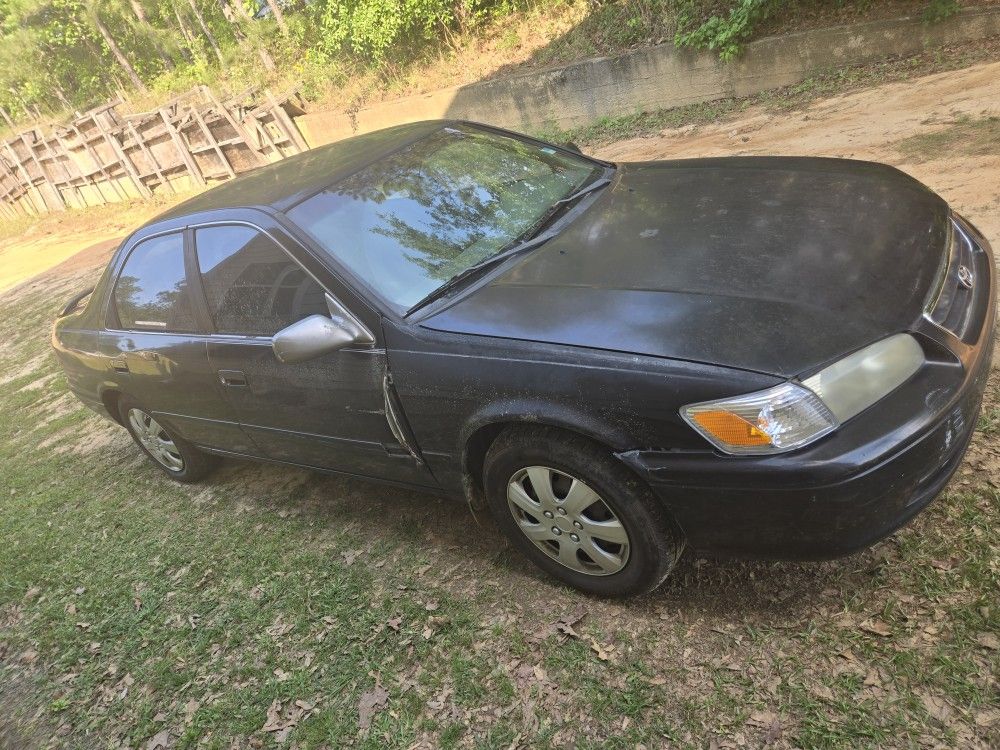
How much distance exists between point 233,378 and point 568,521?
184cm

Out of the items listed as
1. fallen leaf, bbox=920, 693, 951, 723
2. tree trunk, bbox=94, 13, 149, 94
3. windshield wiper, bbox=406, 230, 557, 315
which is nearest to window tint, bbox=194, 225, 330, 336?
windshield wiper, bbox=406, 230, 557, 315

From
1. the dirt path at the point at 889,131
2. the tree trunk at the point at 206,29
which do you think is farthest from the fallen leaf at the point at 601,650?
the tree trunk at the point at 206,29

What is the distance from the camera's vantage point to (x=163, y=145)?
56.6 feet

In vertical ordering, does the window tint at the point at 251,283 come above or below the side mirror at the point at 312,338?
above

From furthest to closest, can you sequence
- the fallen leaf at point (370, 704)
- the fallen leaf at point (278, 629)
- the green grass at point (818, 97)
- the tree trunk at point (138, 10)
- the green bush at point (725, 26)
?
the tree trunk at point (138, 10) < the green bush at point (725, 26) < the green grass at point (818, 97) < the fallen leaf at point (278, 629) < the fallen leaf at point (370, 704)

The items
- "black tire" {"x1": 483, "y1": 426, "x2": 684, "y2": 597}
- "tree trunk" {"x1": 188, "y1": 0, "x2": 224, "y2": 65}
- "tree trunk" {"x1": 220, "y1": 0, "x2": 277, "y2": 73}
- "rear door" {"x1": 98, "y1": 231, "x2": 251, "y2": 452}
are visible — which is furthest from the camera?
"tree trunk" {"x1": 188, "y1": 0, "x2": 224, "y2": 65}

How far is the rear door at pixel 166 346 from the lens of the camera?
3551 millimetres

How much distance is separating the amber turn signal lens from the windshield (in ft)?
4.05

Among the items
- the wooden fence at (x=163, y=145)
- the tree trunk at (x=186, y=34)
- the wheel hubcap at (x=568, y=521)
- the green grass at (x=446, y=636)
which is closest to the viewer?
the green grass at (x=446, y=636)

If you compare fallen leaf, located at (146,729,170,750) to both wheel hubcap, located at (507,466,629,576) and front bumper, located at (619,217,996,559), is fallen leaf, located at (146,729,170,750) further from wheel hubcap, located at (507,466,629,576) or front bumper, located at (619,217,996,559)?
front bumper, located at (619,217,996,559)

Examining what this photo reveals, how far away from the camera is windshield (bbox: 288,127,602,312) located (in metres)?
2.84

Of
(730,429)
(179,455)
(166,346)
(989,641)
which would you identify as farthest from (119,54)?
(989,641)

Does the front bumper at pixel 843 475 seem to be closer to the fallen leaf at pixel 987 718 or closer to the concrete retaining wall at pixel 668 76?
the fallen leaf at pixel 987 718

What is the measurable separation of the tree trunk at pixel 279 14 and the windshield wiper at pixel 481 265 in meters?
19.3
